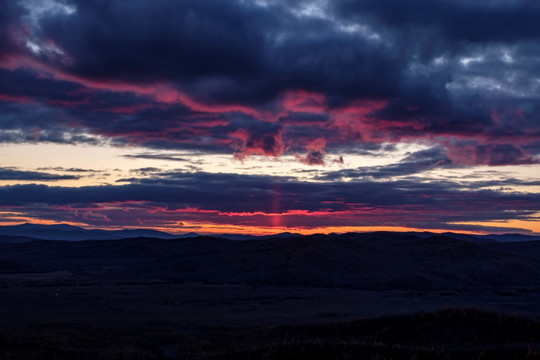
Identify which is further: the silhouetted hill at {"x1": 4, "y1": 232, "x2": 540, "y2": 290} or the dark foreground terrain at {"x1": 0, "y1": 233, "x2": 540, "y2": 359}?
the silhouetted hill at {"x1": 4, "y1": 232, "x2": 540, "y2": 290}

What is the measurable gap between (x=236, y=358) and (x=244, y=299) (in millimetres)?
31978

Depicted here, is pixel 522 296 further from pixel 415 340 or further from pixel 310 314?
pixel 415 340

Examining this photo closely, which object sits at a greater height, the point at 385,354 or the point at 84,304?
the point at 385,354

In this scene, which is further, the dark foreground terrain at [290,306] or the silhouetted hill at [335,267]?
the silhouetted hill at [335,267]

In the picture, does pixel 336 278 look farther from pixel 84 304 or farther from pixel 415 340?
pixel 415 340

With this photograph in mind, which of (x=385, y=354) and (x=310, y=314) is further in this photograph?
(x=310, y=314)

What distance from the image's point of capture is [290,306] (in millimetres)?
44094

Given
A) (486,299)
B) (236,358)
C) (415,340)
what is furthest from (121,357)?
(486,299)

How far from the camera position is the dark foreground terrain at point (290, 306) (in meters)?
20.6

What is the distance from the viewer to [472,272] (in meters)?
76.8

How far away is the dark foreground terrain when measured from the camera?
20.6 metres

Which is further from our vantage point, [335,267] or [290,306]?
[335,267]

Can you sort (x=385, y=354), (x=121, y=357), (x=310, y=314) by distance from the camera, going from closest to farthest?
(x=385, y=354) → (x=121, y=357) → (x=310, y=314)

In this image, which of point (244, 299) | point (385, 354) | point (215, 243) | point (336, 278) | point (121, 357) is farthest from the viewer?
point (215, 243)
